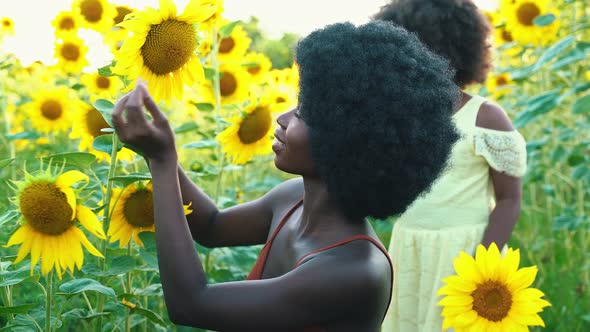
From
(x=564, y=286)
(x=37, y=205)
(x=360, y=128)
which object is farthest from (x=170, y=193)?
(x=564, y=286)

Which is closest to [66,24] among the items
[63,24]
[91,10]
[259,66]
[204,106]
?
[63,24]

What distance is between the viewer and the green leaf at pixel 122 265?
146cm

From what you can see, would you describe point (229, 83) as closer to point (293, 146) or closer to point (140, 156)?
point (140, 156)

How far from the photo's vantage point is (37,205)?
1.27 m

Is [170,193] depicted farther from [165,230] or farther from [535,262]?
[535,262]

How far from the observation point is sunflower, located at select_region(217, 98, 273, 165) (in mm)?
2201

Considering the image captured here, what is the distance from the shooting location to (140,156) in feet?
→ 6.58

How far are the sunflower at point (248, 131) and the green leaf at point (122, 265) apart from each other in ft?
2.44

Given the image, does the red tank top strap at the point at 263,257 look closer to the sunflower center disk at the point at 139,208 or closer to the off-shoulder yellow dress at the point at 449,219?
the sunflower center disk at the point at 139,208

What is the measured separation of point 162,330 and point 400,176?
3.17 feet

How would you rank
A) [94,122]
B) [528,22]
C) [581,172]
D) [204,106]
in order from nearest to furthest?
[94,122] < [204,106] < [581,172] < [528,22]

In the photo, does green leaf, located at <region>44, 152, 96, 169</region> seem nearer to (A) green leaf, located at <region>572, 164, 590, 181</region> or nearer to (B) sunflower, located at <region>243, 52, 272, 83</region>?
(B) sunflower, located at <region>243, 52, 272, 83</region>

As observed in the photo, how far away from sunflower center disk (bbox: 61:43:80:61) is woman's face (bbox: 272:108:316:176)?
2199mm

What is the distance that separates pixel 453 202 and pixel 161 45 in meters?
1.15
